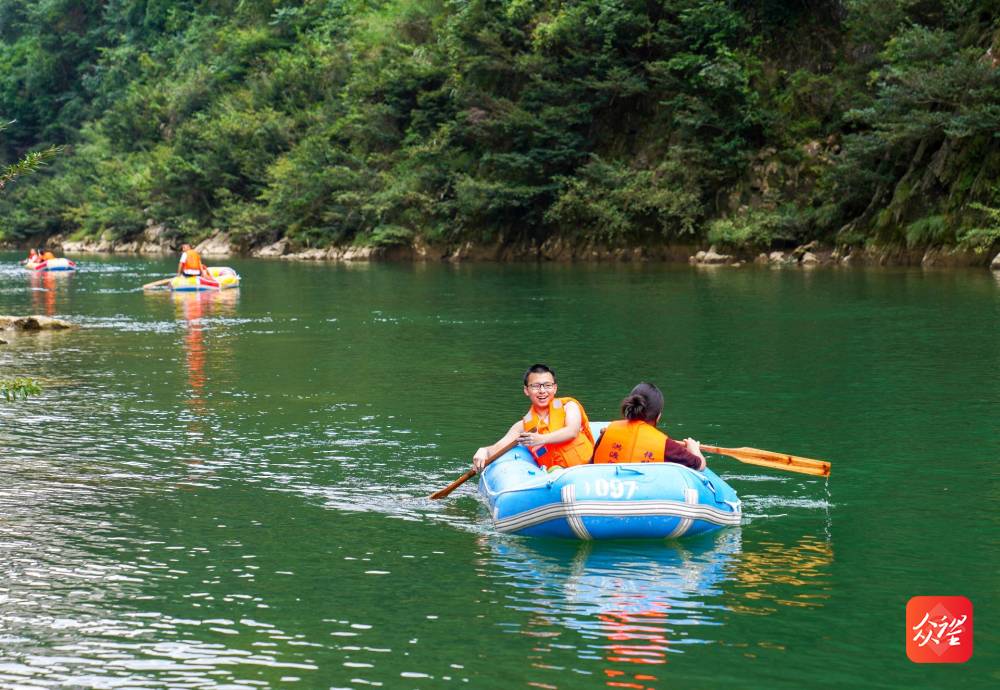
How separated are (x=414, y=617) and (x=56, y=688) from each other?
198 centimetres

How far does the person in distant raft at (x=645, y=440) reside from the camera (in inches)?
380

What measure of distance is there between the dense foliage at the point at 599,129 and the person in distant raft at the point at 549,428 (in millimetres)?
27341

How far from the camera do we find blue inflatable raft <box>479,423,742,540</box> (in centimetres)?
916

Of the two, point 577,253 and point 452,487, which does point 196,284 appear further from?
point 452,487

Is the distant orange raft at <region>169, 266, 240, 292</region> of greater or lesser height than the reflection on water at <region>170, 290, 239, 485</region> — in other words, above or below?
above

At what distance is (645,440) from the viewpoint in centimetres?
968

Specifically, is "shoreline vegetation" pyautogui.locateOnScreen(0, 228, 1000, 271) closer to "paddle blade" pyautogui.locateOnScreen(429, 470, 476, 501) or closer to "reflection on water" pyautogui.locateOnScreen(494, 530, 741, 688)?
"paddle blade" pyautogui.locateOnScreen(429, 470, 476, 501)

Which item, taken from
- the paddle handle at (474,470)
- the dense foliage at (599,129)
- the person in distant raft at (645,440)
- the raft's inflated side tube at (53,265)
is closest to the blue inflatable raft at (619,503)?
the person in distant raft at (645,440)

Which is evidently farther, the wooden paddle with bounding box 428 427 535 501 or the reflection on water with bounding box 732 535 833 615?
the wooden paddle with bounding box 428 427 535 501

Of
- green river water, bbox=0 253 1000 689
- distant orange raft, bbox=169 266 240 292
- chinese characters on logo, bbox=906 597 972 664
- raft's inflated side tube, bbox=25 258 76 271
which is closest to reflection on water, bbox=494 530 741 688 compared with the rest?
green river water, bbox=0 253 1000 689

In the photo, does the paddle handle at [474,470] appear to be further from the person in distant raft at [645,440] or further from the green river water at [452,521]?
the person in distant raft at [645,440]

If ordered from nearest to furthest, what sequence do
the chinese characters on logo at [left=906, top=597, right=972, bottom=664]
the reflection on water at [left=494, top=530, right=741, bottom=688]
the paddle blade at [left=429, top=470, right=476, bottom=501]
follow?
the chinese characters on logo at [left=906, top=597, right=972, bottom=664], the reflection on water at [left=494, top=530, right=741, bottom=688], the paddle blade at [left=429, top=470, right=476, bottom=501]

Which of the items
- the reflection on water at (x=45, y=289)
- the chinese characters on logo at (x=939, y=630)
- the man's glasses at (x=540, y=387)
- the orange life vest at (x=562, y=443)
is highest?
the reflection on water at (x=45, y=289)

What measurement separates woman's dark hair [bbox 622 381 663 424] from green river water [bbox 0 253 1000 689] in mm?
931
